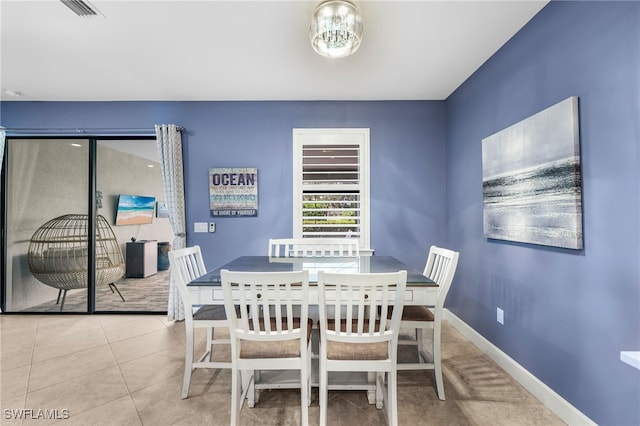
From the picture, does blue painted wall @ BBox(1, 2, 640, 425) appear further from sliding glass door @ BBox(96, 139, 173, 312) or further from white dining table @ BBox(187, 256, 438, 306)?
white dining table @ BBox(187, 256, 438, 306)

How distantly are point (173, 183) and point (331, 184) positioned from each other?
183cm

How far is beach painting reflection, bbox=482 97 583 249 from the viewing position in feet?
5.26

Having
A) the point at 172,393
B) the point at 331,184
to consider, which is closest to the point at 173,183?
the point at 331,184

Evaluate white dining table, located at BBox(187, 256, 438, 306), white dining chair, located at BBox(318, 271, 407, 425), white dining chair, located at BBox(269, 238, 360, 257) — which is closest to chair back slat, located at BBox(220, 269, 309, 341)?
white dining chair, located at BBox(318, 271, 407, 425)

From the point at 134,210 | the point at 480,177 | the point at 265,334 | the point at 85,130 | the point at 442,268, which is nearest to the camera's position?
the point at 265,334

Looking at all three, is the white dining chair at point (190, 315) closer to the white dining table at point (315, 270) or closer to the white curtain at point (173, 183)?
the white dining table at point (315, 270)

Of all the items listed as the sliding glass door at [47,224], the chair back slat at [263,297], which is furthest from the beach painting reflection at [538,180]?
the sliding glass door at [47,224]

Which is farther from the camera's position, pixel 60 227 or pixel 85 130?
pixel 60 227

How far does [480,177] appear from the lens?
8.65 feet

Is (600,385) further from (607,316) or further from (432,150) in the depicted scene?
(432,150)

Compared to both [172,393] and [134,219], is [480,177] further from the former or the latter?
[134,219]

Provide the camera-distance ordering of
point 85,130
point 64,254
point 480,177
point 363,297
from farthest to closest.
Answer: point 64,254 → point 85,130 → point 480,177 → point 363,297

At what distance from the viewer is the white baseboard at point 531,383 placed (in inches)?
63.6

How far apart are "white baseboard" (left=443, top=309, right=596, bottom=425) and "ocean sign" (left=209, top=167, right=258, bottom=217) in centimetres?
265
